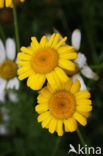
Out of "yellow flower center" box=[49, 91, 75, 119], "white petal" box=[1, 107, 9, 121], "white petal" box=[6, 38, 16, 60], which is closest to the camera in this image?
"yellow flower center" box=[49, 91, 75, 119]

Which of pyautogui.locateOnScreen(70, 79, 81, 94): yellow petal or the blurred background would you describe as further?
the blurred background

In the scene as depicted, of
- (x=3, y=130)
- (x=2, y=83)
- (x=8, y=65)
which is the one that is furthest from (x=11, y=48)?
(x=3, y=130)

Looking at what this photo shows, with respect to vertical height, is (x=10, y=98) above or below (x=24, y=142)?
above

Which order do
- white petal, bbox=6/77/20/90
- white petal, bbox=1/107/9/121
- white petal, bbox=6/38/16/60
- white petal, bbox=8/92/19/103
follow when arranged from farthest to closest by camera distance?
white petal, bbox=1/107/9/121 < white petal, bbox=8/92/19/103 < white petal, bbox=6/38/16/60 < white petal, bbox=6/77/20/90

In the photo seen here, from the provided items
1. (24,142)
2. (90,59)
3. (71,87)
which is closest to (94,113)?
(90,59)

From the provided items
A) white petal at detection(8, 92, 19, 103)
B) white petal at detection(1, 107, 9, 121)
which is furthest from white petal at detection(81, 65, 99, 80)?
white petal at detection(1, 107, 9, 121)

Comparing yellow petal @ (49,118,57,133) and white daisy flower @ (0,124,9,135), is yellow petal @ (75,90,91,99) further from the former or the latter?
white daisy flower @ (0,124,9,135)

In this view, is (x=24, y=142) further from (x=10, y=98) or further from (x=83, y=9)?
(x=83, y=9)
